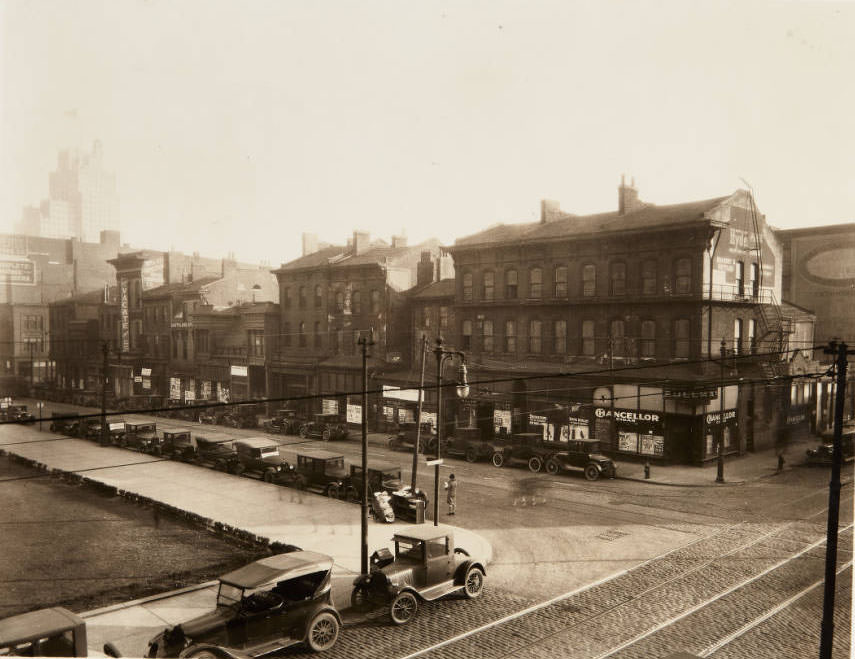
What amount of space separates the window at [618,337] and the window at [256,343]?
1510 cm

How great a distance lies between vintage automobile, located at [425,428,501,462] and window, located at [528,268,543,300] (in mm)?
5836

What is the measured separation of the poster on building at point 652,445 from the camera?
69.3 feet

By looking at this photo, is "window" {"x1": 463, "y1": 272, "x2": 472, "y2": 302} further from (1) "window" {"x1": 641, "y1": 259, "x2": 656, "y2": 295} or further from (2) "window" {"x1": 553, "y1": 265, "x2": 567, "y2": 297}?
(1) "window" {"x1": 641, "y1": 259, "x2": 656, "y2": 295}

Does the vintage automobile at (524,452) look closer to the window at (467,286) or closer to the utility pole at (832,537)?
the window at (467,286)

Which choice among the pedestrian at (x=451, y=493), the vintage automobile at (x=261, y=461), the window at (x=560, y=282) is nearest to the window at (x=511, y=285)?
the window at (x=560, y=282)

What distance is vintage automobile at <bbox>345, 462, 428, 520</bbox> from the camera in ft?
57.3

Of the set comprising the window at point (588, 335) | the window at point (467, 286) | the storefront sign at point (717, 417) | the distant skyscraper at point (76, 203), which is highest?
the distant skyscraper at point (76, 203)

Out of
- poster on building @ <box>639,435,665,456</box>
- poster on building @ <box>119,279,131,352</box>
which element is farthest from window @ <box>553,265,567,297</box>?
poster on building @ <box>119,279,131,352</box>

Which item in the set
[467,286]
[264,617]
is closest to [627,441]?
[467,286]

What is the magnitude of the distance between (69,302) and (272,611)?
14.8 m

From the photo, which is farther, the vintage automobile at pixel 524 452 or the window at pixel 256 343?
the window at pixel 256 343

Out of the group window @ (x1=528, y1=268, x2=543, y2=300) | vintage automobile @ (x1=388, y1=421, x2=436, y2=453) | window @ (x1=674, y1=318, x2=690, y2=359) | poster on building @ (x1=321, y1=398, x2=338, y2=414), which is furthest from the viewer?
poster on building @ (x1=321, y1=398, x2=338, y2=414)

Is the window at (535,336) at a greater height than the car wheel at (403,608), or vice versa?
the window at (535,336)

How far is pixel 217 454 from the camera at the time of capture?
23172mm
